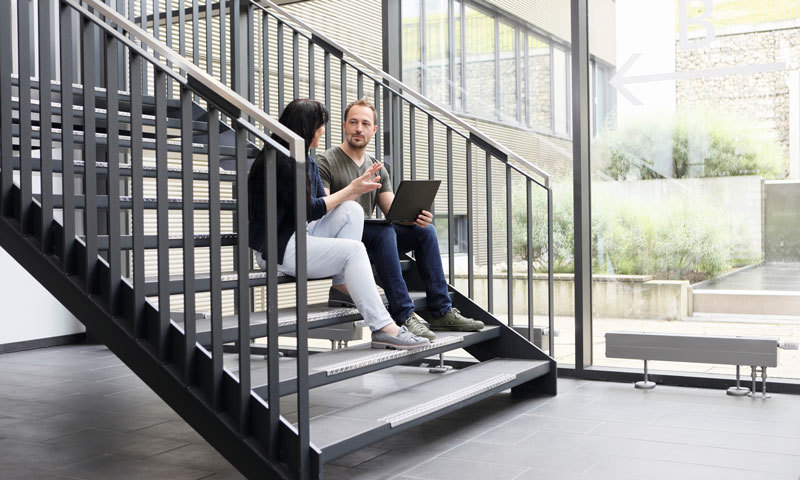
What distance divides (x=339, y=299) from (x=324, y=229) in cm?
40

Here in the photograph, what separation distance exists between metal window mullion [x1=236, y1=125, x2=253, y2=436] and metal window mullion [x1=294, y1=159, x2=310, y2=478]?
0.15 m

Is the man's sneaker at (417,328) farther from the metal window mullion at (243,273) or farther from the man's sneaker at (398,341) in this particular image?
the metal window mullion at (243,273)

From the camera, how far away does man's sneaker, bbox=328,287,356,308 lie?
11.5 ft

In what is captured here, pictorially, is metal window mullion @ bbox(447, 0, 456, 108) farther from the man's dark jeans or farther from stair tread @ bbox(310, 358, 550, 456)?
stair tread @ bbox(310, 358, 550, 456)

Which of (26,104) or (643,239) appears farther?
(643,239)

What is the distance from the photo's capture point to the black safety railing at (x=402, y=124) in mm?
4113

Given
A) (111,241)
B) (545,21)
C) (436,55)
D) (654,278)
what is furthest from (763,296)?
(111,241)

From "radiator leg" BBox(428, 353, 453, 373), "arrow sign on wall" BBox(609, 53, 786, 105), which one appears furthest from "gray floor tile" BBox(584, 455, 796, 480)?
"arrow sign on wall" BBox(609, 53, 786, 105)

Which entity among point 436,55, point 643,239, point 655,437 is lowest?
point 655,437

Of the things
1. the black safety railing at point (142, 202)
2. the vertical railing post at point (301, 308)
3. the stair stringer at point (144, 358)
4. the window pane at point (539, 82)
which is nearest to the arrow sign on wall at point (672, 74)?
the window pane at point (539, 82)

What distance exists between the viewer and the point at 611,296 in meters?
4.38

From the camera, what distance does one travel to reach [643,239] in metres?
4.25

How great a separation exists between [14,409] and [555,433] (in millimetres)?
2292

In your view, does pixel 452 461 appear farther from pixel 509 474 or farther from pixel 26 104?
pixel 26 104
